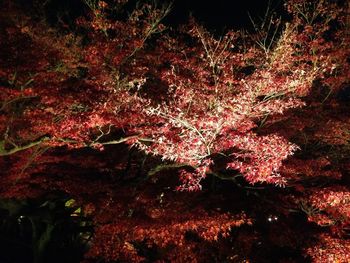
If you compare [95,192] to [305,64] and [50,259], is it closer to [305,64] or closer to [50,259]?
[50,259]

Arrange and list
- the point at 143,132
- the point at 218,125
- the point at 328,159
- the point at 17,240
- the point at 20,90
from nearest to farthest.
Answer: the point at 218,125
the point at 20,90
the point at 143,132
the point at 328,159
the point at 17,240

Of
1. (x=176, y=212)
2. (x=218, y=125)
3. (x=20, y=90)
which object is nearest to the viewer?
(x=218, y=125)

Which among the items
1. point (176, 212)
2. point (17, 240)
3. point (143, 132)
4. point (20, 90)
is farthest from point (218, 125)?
point (17, 240)

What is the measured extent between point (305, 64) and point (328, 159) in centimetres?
405

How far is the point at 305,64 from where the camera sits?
535 inches

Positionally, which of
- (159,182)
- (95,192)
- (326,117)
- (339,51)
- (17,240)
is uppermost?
(339,51)

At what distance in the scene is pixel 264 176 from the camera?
8.47 m

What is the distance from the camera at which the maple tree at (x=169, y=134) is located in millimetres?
9203

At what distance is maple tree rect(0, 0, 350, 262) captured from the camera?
920 cm

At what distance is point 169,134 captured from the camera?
10383mm

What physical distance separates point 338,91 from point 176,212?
8938 millimetres

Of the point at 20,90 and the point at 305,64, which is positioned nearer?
the point at 20,90

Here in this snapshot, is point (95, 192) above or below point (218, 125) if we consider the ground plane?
below

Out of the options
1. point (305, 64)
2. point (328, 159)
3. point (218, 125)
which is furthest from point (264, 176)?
point (305, 64)
